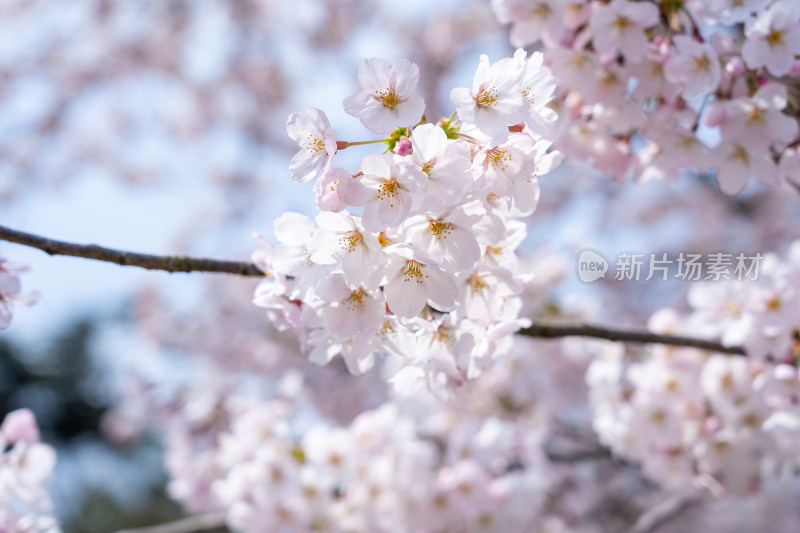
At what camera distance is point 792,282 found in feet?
5.73

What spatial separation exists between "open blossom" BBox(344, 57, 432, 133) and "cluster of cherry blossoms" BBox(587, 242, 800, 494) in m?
1.30

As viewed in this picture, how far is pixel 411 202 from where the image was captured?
850 mm

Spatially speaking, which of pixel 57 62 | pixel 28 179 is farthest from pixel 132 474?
pixel 57 62

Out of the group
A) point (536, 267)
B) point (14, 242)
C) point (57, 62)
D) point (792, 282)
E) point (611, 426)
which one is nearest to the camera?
point (14, 242)

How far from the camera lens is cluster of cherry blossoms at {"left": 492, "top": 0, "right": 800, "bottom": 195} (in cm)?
137

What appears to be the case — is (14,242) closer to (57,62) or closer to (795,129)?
(795,129)

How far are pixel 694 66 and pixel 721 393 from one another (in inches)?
46.6

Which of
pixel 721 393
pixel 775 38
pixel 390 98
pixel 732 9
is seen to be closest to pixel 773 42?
pixel 775 38

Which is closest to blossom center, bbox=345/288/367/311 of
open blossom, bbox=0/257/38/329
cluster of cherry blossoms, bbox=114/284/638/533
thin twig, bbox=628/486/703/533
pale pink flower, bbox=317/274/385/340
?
pale pink flower, bbox=317/274/385/340

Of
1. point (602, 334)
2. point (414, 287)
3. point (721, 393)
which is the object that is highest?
point (414, 287)

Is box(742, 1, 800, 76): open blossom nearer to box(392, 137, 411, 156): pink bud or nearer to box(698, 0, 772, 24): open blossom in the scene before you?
box(698, 0, 772, 24): open blossom

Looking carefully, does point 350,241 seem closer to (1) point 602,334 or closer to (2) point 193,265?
(2) point 193,265

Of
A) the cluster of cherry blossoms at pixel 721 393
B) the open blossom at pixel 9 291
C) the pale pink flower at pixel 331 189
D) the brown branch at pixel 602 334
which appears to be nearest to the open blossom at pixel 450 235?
the pale pink flower at pixel 331 189

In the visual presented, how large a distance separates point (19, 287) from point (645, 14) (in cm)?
141
